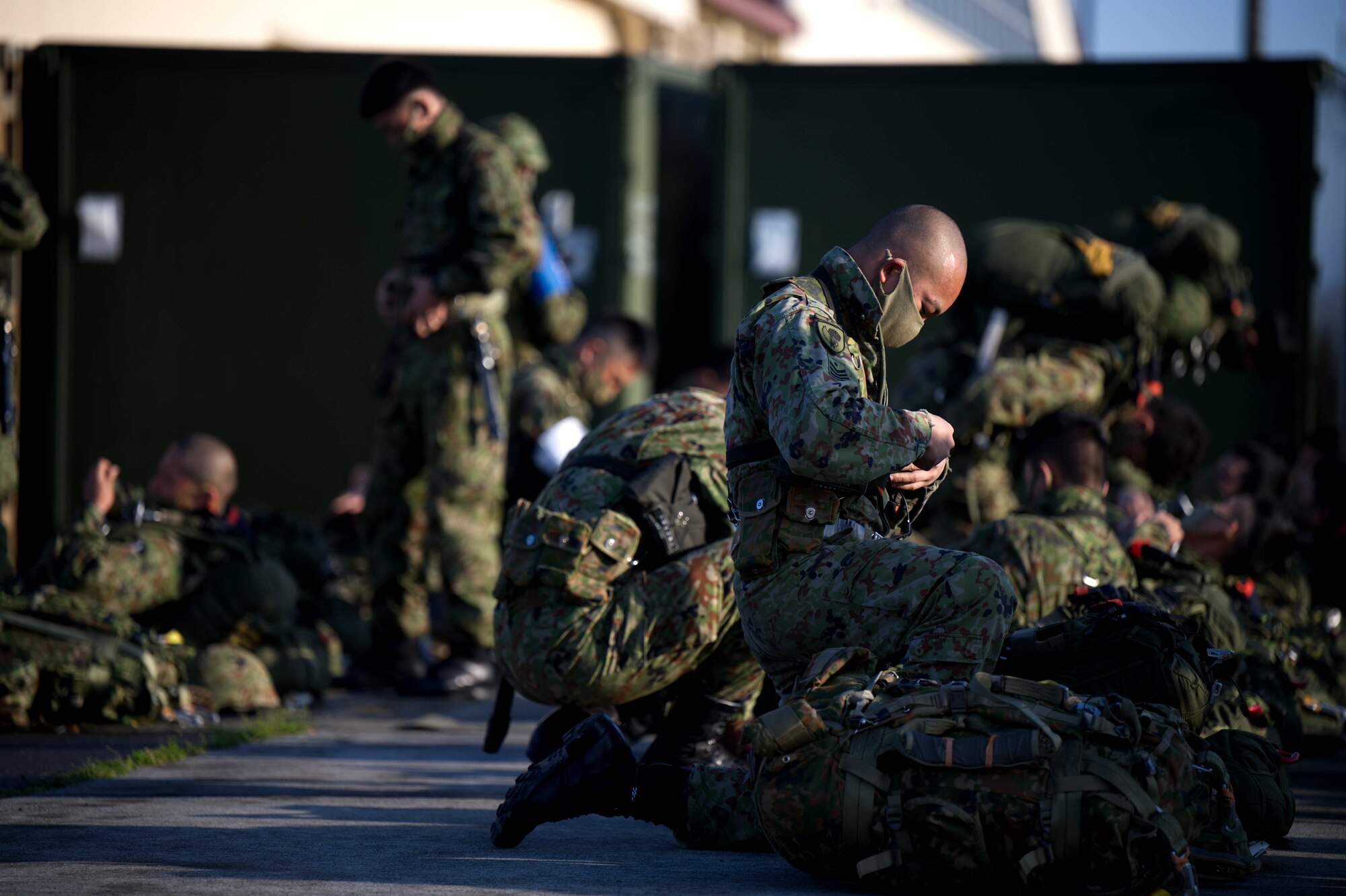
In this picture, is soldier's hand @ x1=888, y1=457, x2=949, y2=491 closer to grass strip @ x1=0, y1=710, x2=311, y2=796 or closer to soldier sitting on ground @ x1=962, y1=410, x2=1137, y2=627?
soldier sitting on ground @ x1=962, y1=410, x2=1137, y2=627

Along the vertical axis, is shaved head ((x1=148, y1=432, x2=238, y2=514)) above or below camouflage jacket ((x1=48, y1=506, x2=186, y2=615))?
above

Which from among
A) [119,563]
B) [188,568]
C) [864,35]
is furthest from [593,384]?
[864,35]

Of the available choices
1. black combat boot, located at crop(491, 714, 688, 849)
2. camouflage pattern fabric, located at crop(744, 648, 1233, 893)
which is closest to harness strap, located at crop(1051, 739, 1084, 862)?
camouflage pattern fabric, located at crop(744, 648, 1233, 893)

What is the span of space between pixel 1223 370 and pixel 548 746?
536cm

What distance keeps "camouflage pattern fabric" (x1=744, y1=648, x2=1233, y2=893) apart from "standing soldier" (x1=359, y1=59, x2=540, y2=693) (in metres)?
3.35

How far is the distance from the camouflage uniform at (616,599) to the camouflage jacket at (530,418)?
2075 millimetres

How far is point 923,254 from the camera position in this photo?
366 centimetres

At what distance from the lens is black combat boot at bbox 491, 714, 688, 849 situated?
3.50 m

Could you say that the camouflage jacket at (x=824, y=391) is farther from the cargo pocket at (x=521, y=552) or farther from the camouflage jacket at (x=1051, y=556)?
the camouflage jacket at (x=1051, y=556)

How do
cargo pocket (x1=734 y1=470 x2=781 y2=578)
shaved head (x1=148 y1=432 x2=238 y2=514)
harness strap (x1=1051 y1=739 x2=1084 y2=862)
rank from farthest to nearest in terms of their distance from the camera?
shaved head (x1=148 y1=432 x2=238 y2=514) → cargo pocket (x1=734 y1=470 x2=781 y2=578) → harness strap (x1=1051 y1=739 x2=1084 y2=862)

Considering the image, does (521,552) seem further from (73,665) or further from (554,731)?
(73,665)

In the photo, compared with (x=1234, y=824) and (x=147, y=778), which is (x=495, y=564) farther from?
(x=1234, y=824)

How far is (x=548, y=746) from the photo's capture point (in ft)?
14.4

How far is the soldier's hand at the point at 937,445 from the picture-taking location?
352 cm
